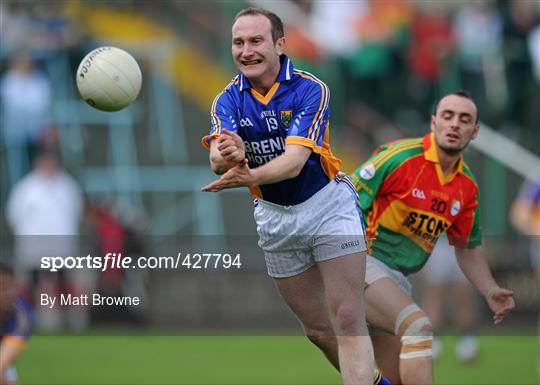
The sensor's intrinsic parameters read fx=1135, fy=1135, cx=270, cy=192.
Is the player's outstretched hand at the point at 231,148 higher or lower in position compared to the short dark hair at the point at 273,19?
lower

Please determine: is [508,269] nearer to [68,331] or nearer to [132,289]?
[132,289]

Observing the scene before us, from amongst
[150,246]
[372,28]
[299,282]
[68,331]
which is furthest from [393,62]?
[299,282]

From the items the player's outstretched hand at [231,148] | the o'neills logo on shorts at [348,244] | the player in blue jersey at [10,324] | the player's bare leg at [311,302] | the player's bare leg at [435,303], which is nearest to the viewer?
the player's outstretched hand at [231,148]

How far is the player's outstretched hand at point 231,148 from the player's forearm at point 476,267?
97.3 inches

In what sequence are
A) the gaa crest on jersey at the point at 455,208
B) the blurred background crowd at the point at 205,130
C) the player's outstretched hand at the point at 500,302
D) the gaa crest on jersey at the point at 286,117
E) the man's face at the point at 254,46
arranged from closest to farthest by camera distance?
1. the man's face at the point at 254,46
2. the gaa crest on jersey at the point at 286,117
3. the player's outstretched hand at the point at 500,302
4. the gaa crest on jersey at the point at 455,208
5. the blurred background crowd at the point at 205,130

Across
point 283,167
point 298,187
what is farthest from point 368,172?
point 283,167

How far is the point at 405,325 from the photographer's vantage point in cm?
755

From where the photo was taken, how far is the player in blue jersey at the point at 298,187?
6773mm

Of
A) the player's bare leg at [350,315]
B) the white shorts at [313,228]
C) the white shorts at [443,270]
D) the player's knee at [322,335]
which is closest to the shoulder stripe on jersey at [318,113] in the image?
the white shorts at [313,228]

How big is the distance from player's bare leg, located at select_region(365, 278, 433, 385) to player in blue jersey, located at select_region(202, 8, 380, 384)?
401 millimetres

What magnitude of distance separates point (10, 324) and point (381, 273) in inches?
125

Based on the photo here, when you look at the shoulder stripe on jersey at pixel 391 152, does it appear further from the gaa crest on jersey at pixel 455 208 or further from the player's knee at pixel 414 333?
the player's knee at pixel 414 333

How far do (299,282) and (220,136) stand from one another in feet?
4.36

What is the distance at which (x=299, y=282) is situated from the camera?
7.27 metres
